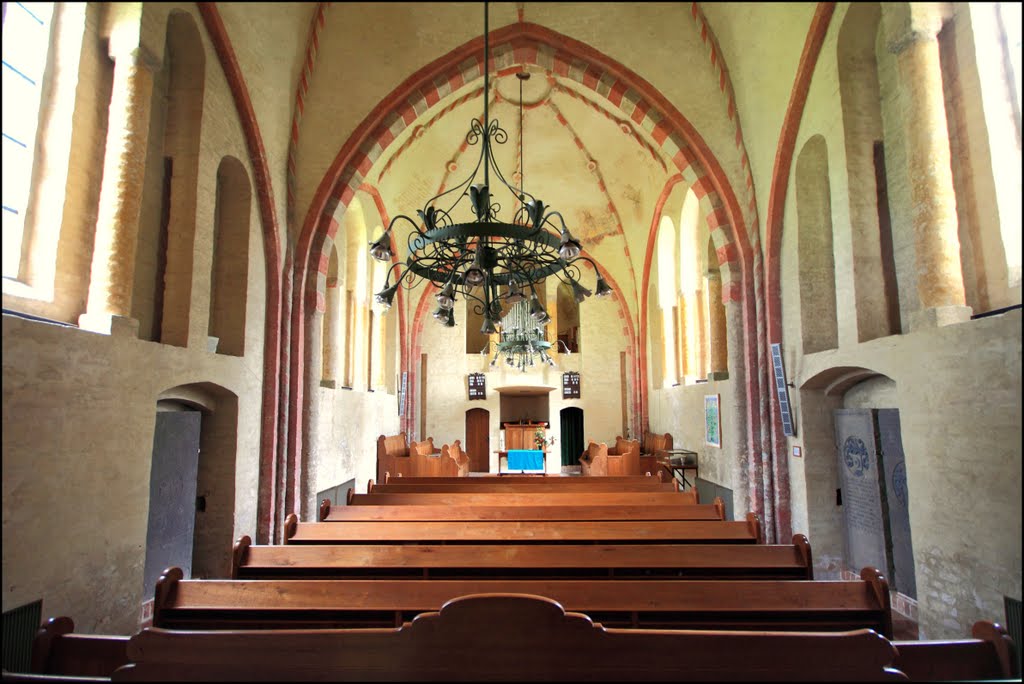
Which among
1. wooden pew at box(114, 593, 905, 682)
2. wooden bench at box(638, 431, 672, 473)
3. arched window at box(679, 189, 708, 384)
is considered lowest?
wooden pew at box(114, 593, 905, 682)

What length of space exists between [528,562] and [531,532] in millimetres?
792

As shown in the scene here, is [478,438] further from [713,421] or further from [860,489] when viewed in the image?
[860,489]

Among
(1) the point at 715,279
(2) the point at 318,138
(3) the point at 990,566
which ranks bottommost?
(3) the point at 990,566

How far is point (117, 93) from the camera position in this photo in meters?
4.60

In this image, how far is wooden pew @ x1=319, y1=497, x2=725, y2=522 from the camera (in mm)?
5641

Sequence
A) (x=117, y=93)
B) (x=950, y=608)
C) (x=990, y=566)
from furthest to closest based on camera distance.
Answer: (x=117, y=93) → (x=950, y=608) → (x=990, y=566)

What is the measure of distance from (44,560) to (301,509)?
4135 millimetres

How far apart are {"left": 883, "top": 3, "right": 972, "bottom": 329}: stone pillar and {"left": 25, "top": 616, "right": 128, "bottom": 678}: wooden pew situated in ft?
19.3

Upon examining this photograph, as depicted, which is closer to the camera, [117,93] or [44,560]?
[44,560]

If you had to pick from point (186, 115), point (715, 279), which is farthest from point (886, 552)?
point (186, 115)

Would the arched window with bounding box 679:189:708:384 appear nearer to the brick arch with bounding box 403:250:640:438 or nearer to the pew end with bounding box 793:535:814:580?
the brick arch with bounding box 403:250:640:438

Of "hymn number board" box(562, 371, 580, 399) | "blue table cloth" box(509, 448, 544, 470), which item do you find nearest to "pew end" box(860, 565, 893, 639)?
"blue table cloth" box(509, 448, 544, 470)

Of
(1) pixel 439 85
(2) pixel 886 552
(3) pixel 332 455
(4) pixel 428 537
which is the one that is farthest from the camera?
(3) pixel 332 455

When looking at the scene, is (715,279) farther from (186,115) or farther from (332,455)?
(186,115)
